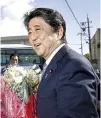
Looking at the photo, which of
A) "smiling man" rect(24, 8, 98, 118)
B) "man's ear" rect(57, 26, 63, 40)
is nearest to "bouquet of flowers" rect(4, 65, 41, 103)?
"smiling man" rect(24, 8, 98, 118)

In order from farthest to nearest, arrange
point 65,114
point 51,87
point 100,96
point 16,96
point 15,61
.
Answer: point 15,61, point 16,96, point 100,96, point 51,87, point 65,114

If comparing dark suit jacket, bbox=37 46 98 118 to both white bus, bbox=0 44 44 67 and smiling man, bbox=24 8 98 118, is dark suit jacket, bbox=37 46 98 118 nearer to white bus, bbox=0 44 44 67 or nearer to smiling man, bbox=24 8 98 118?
smiling man, bbox=24 8 98 118

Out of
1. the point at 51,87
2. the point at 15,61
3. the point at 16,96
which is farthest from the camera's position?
the point at 15,61

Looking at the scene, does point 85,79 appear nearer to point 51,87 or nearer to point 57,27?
point 51,87

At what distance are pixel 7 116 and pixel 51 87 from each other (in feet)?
1.49

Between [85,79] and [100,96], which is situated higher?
[85,79]

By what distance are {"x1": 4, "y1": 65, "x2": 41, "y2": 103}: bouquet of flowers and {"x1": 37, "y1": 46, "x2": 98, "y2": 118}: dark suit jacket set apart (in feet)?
1.00

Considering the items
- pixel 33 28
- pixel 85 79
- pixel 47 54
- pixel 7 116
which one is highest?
pixel 33 28

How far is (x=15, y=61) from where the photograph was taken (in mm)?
7594

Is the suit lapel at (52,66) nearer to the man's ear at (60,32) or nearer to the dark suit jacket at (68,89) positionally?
the dark suit jacket at (68,89)

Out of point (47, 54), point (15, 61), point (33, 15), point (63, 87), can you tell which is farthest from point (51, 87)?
point (15, 61)

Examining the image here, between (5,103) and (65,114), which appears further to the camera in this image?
(5,103)

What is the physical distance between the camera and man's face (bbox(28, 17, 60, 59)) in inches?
76.9

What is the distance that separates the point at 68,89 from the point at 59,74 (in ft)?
0.52
